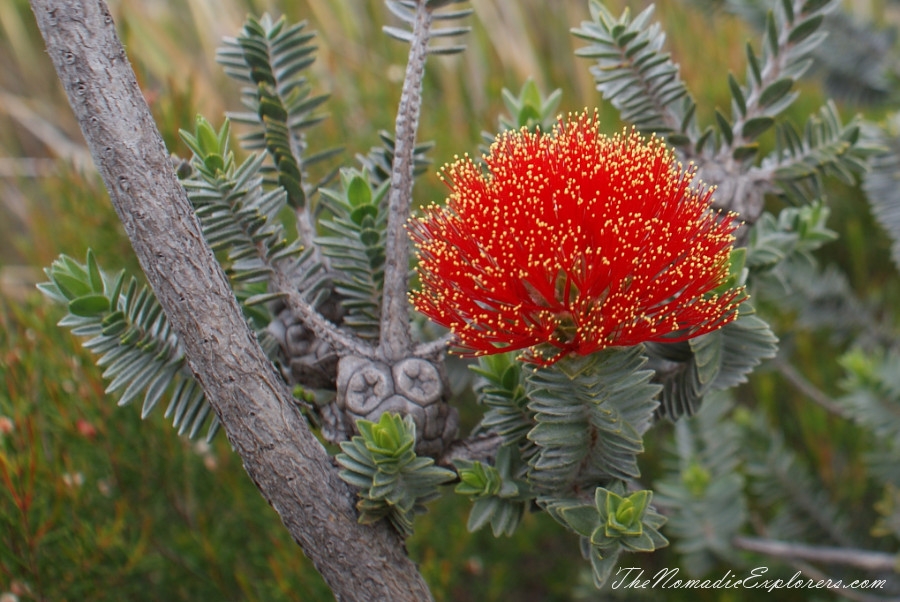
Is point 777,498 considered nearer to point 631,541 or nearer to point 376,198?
point 631,541

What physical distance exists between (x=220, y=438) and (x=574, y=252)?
1.09 m

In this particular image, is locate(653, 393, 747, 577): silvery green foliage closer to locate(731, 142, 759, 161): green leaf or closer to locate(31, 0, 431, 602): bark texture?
locate(731, 142, 759, 161): green leaf

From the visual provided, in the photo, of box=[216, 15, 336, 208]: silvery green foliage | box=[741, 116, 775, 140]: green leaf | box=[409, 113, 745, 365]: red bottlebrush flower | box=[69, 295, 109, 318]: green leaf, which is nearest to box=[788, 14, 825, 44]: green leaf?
box=[741, 116, 775, 140]: green leaf

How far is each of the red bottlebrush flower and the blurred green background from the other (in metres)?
0.72

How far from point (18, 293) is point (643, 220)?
2495 millimetres

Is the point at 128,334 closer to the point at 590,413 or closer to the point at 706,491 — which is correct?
the point at 590,413

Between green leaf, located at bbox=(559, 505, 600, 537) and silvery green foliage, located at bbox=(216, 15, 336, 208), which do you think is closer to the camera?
green leaf, located at bbox=(559, 505, 600, 537)

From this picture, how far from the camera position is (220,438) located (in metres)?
1.52

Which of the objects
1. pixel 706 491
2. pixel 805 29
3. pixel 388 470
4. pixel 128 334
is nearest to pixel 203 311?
pixel 128 334

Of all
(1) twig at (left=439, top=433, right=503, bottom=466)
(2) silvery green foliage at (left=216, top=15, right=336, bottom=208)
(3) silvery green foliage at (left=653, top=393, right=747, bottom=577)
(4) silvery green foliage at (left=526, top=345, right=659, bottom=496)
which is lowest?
(3) silvery green foliage at (left=653, top=393, right=747, bottom=577)

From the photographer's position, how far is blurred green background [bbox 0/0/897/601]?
1163mm

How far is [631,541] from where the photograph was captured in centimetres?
68

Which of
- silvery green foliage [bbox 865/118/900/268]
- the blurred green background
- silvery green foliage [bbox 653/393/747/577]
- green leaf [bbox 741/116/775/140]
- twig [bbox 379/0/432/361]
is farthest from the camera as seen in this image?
silvery green foliage [bbox 653/393/747/577]

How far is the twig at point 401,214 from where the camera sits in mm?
755
